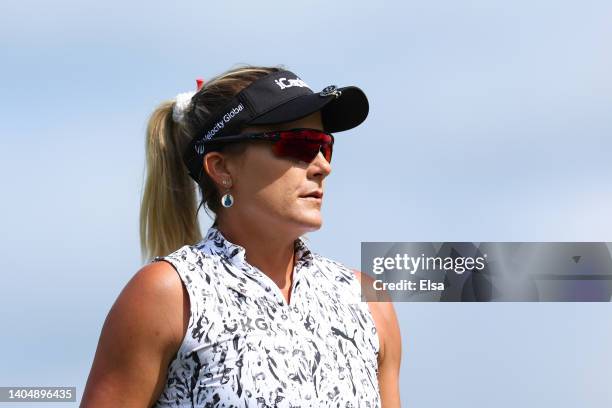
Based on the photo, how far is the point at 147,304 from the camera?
4.54 meters

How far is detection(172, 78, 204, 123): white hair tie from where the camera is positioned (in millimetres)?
5445

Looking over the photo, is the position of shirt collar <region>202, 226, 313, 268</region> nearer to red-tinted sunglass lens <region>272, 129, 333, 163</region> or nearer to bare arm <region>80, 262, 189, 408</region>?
bare arm <region>80, 262, 189, 408</region>

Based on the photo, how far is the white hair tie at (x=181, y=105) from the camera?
214 inches

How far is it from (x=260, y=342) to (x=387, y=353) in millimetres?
879

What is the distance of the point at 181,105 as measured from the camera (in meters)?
5.46

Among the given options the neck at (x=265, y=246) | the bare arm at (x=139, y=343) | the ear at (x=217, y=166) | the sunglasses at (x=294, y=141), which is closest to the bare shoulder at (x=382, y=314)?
the neck at (x=265, y=246)

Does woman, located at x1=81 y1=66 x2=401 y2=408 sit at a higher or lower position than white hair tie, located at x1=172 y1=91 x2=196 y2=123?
lower

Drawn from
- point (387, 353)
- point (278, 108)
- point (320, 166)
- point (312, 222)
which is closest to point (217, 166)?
point (278, 108)

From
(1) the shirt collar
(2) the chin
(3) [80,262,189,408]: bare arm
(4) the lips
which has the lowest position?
(3) [80,262,189,408]: bare arm

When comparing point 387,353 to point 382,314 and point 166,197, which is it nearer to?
point 382,314

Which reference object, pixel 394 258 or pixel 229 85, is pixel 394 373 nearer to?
pixel 229 85

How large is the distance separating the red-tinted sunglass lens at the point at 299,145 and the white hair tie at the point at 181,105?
713mm

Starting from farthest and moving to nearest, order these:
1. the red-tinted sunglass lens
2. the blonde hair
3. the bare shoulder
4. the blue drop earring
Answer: the blonde hair → the bare shoulder → the blue drop earring → the red-tinted sunglass lens

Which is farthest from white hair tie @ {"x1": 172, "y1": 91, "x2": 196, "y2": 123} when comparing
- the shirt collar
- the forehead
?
the shirt collar
